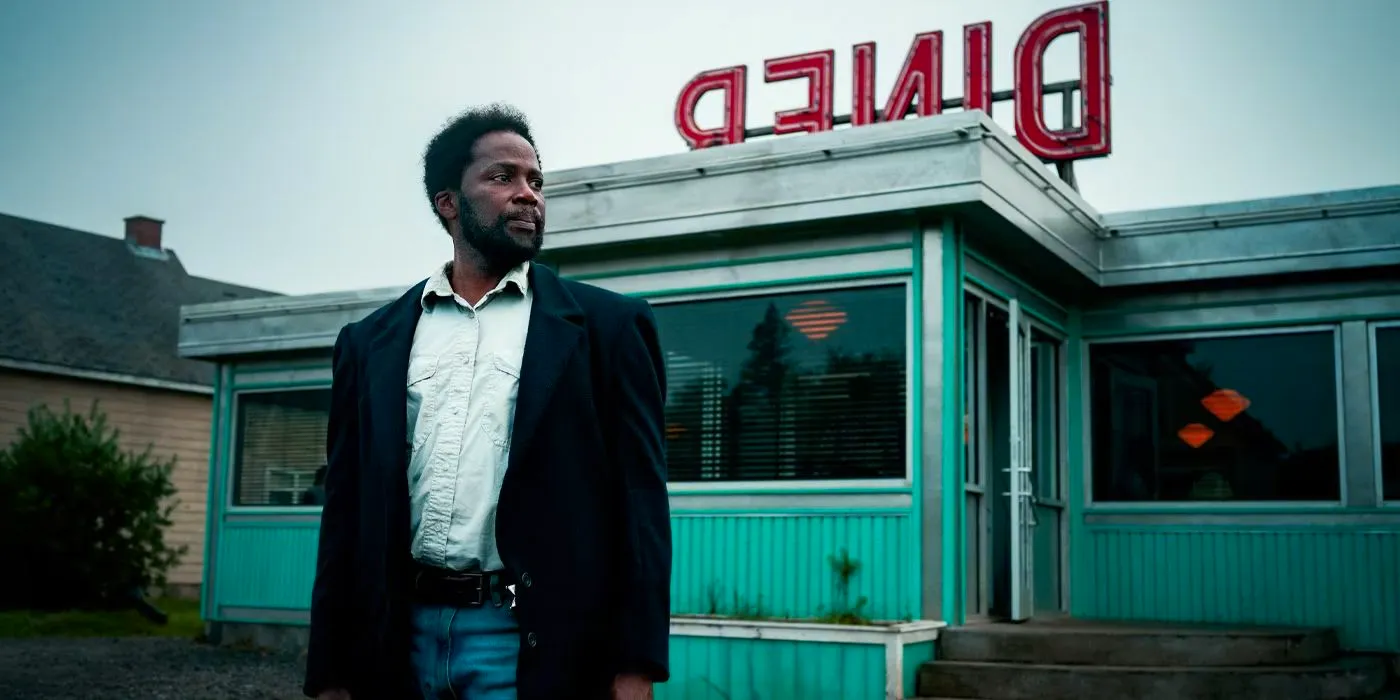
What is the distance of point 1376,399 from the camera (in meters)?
10.1

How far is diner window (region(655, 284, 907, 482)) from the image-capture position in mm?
9195

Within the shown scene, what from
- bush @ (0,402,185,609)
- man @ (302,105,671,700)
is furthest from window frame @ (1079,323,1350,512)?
bush @ (0,402,185,609)

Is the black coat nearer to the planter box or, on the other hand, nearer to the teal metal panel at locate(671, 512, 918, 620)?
the planter box

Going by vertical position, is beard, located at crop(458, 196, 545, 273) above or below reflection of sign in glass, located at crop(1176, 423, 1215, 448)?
below

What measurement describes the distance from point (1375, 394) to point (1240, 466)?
108 centimetres

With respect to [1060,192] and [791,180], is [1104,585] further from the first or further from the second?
[791,180]

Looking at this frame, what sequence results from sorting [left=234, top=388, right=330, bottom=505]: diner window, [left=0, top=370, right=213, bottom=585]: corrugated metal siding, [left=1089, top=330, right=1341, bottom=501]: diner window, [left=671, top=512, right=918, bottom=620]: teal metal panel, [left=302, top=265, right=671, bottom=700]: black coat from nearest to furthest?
[left=302, top=265, right=671, bottom=700]: black coat < [left=671, top=512, right=918, bottom=620]: teal metal panel < [left=1089, top=330, right=1341, bottom=501]: diner window < [left=234, top=388, right=330, bottom=505]: diner window < [left=0, top=370, right=213, bottom=585]: corrugated metal siding

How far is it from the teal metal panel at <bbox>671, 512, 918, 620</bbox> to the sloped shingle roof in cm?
1601

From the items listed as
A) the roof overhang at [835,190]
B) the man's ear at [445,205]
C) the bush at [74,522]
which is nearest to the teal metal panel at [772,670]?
the roof overhang at [835,190]

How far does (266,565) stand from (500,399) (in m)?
12.7

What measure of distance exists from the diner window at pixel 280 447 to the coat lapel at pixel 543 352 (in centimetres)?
1213

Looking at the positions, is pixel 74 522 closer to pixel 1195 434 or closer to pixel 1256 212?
pixel 1195 434

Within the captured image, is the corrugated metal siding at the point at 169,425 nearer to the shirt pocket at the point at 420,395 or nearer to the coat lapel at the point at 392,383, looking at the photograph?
the coat lapel at the point at 392,383

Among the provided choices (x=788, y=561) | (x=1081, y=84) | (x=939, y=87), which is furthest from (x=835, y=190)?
(x=939, y=87)
